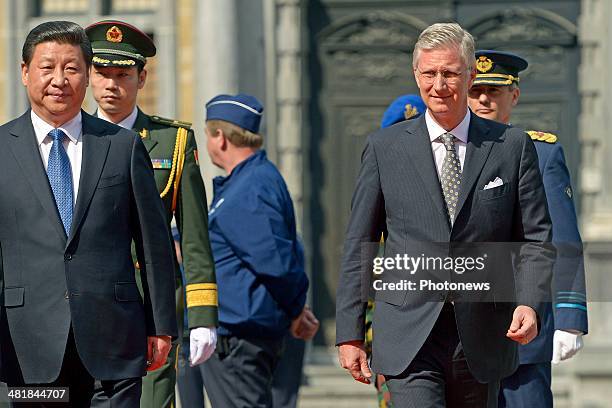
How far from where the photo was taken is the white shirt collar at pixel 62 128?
5.42 meters

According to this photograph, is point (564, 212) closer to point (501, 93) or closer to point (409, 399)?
point (501, 93)

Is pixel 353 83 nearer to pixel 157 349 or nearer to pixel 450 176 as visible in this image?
pixel 450 176

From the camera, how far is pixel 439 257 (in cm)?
556

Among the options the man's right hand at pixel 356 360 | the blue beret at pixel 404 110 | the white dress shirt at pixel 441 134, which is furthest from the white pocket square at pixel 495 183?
the blue beret at pixel 404 110

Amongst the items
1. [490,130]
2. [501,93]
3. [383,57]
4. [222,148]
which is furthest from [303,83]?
[490,130]

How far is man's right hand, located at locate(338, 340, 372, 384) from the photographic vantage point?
5.54m

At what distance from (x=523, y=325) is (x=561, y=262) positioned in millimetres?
1457

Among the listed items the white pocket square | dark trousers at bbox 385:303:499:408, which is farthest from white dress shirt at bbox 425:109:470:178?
dark trousers at bbox 385:303:499:408

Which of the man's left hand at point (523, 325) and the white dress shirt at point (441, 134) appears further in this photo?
the white dress shirt at point (441, 134)

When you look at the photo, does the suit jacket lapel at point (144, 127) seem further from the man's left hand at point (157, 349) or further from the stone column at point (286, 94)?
the stone column at point (286, 94)

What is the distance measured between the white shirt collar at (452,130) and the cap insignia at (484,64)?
146 cm

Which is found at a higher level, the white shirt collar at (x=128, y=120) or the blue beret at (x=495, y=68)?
the blue beret at (x=495, y=68)

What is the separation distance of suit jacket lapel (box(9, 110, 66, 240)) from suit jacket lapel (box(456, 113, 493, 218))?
1.35m

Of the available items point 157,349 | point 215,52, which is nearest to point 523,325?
point 157,349
